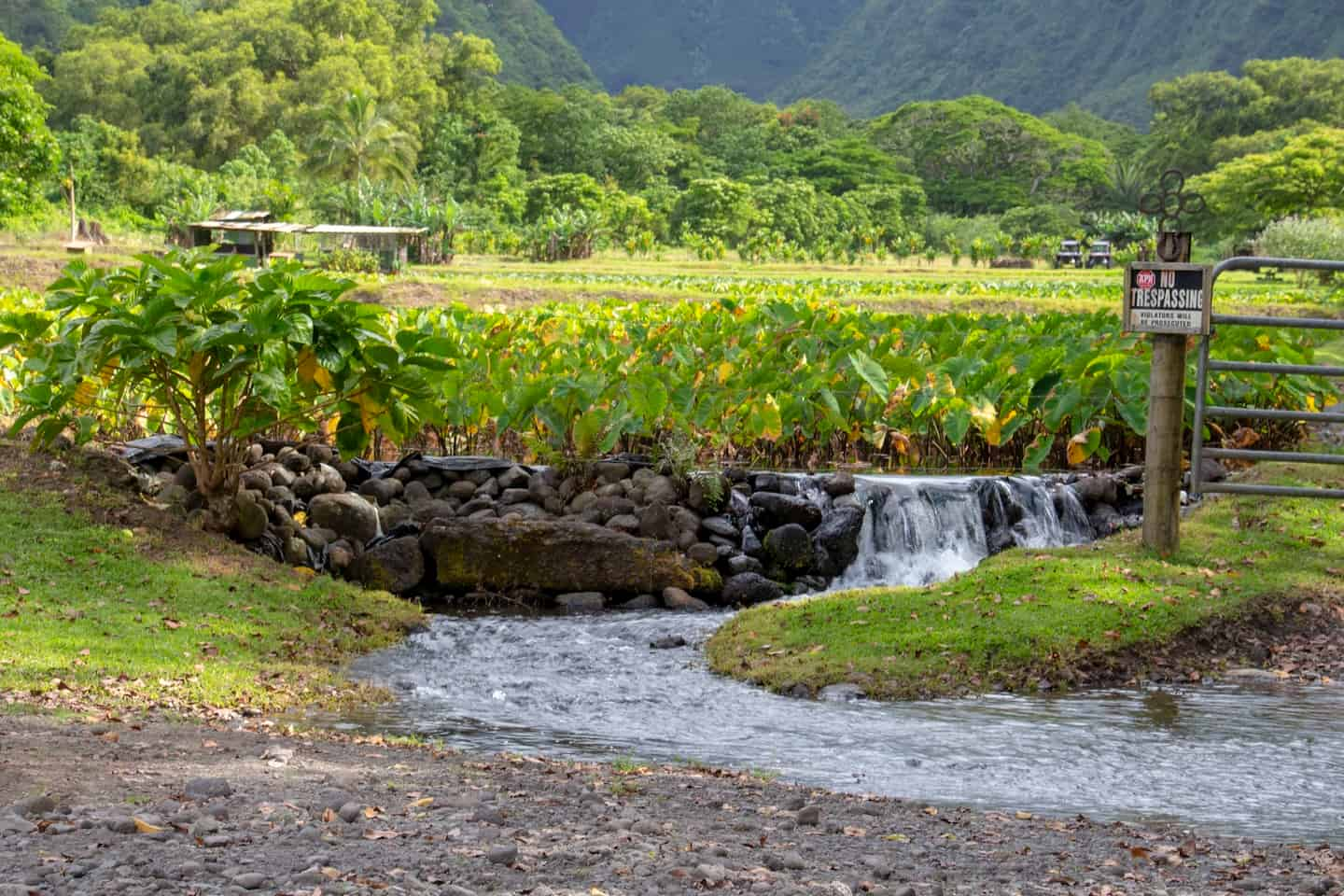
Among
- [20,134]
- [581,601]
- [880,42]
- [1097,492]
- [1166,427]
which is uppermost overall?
[880,42]

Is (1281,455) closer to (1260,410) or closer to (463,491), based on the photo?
(1260,410)

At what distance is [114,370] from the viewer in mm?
11219

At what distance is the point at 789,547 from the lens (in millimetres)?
12070

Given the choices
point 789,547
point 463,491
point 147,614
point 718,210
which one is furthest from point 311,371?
point 718,210

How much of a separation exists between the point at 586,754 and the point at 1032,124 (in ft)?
A: 282

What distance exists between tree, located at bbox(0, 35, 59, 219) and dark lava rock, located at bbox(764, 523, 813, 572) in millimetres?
30377

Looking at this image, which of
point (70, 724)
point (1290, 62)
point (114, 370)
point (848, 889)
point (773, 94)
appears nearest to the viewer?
point (848, 889)

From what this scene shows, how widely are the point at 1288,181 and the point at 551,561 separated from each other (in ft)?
153

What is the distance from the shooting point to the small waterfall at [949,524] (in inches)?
487

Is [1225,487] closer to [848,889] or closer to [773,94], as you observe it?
[848,889]

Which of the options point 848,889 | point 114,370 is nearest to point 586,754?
point 848,889

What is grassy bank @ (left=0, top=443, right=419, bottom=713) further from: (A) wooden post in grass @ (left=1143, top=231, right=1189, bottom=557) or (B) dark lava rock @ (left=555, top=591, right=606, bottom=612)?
(A) wooden post in grass @ (left=1143, top=231, right=1189, bottom=557)

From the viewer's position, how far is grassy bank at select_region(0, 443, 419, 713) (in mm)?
7414

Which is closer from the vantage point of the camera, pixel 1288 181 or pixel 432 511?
pixel 432 511
